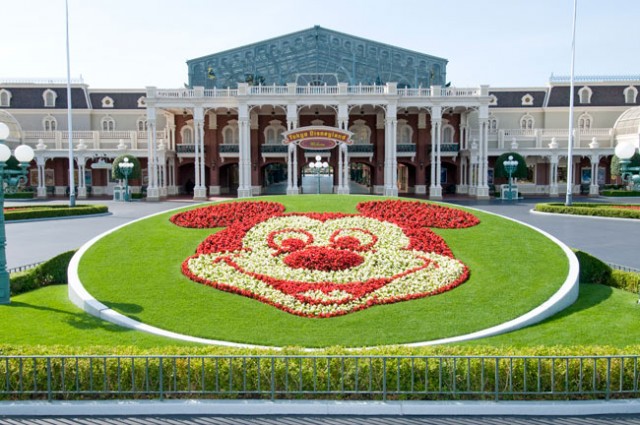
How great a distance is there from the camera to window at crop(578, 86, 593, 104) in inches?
2154

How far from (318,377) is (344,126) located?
37677 millimetres

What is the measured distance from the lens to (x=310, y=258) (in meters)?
14.8

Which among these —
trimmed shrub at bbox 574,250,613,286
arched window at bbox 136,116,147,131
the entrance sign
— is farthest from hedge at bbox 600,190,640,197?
arched window at bbox 136,116,147,131

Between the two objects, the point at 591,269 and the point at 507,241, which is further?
the point at 507,241

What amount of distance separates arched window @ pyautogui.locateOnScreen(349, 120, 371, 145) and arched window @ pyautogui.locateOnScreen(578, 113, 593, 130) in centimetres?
2366

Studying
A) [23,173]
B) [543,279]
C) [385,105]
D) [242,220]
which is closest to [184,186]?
[385,105]

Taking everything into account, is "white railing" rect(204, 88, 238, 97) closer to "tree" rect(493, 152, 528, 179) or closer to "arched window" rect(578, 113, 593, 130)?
"tree" rect(493, 152, 528, 179)

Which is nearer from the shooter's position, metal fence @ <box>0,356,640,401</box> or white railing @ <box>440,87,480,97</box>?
metal fence @ <box>0,356,640,401</box>

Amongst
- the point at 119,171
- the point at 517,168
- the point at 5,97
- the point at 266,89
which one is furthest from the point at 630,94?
the point at 5,97

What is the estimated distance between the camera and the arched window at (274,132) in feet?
164

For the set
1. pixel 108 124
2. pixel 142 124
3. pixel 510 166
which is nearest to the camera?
pixel 510 166

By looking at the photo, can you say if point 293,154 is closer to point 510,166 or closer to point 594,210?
point 510,166

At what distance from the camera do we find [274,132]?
50375mm

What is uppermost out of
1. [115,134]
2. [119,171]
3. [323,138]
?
[115,134]
